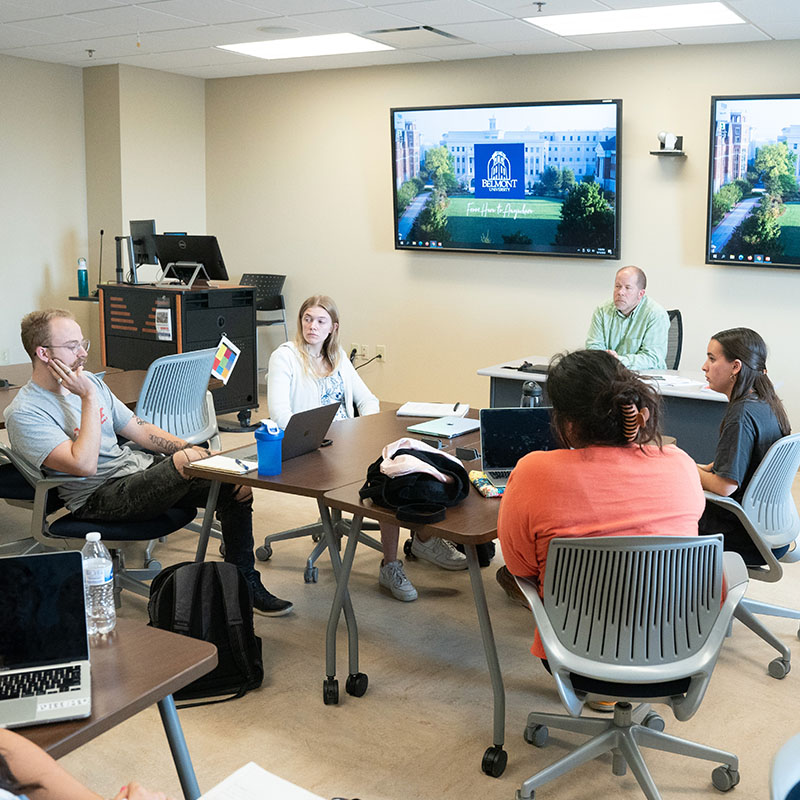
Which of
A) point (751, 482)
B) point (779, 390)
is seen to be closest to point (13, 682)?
point (751, 482)

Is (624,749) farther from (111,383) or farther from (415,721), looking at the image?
(111,383)

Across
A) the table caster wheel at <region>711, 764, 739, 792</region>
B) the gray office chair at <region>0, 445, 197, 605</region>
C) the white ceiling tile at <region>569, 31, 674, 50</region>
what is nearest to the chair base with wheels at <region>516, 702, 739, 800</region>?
the table caster wheel at <region>711, 764, 739, 792</region>

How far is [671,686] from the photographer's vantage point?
2223mm

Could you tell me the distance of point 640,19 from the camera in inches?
207

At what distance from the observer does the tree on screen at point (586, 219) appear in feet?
20.2

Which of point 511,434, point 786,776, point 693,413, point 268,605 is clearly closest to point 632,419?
point 511,434

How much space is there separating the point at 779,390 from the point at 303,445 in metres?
3.66

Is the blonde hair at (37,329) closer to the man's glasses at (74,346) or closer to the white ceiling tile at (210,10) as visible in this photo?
the man's glasses at (74,346)

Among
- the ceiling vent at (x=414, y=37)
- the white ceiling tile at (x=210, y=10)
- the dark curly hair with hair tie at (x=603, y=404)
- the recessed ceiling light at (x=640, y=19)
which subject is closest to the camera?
the dark curly hair with hair tie at (x=603, y=404)

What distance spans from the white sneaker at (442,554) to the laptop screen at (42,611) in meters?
2.46

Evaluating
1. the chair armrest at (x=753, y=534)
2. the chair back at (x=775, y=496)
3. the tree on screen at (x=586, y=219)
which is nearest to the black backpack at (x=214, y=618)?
the chair armrest at (x=753, y=534)

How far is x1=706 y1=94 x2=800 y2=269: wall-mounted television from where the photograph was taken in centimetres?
547

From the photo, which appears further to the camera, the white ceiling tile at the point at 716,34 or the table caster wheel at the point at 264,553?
the white ceiling tile at the point at 716,34

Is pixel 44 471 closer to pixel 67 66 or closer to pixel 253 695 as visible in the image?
pixel 253 695
